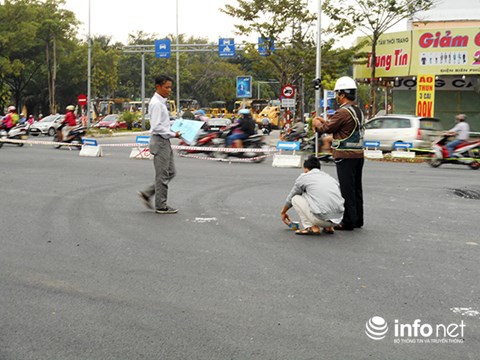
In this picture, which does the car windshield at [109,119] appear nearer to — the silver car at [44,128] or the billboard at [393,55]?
Result: the silver car at [44,128]

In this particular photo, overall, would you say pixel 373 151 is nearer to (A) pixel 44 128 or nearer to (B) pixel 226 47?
(A) pixel 44 128

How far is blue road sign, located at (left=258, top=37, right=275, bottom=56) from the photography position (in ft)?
143

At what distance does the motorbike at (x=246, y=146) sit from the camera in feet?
73.5

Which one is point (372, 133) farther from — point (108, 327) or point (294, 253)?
point (108, 327)

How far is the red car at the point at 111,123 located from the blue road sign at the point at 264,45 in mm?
16672

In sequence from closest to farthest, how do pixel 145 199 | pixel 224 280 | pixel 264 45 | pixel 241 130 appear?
pixel 224 280 < pixel 145 199 < pixel 241 130 < pixel 264 45

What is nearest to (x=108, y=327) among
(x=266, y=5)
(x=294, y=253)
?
(x=294, y=253)

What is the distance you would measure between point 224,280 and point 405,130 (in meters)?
20.3

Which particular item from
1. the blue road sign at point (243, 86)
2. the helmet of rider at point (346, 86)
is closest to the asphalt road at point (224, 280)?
the helmet of rider at point (346, 86)

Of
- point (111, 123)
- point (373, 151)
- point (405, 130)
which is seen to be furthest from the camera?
point (111, 123)

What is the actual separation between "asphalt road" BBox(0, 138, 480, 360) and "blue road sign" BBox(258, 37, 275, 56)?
3217 centimetres

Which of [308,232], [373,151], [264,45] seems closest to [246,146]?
[373,151]

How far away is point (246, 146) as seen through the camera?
2273 cm

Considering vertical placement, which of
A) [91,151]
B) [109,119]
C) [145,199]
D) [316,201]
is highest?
[316,201]
